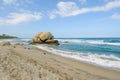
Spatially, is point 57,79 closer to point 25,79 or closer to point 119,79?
point 25,79

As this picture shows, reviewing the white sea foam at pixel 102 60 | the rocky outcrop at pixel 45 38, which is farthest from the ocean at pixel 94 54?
the rocky outcrop at pixel 45 38

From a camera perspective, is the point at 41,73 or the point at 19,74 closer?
the point at 19,74

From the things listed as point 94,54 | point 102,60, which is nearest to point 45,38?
point 94,54

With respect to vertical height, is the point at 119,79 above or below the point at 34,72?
below

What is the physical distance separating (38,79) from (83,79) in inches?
83.2

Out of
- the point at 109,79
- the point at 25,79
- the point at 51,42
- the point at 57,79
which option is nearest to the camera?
the point at 25,79

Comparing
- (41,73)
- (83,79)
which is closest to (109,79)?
(83,79)

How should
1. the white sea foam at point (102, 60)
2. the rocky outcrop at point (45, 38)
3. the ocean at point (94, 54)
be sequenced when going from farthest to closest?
the rocky outcrop at point (45, 38)
the ocean at point (94, 54)
the white sea foam at point (102, 60)

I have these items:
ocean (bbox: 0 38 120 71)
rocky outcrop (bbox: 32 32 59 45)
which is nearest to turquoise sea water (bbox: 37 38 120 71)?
ocean (bbox: 0 38 120 71)

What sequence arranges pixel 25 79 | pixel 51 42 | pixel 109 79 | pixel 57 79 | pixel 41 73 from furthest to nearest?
pixel 51 42
pixel 109 79
pixel 41 73
pixel 57 79
pixel 25 79

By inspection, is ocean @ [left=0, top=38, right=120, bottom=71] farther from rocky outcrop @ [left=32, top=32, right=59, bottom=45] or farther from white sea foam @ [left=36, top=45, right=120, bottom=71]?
rocky outcrop @ [left=32, top=32, right=59, bottom=45]

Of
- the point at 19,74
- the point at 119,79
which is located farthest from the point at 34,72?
the point at 119,79

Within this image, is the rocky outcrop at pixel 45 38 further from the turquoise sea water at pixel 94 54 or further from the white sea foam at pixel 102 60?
the white sea foam at pixel 102 60

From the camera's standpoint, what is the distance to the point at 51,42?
4053 cm
